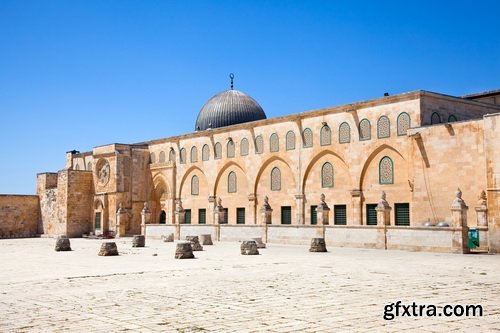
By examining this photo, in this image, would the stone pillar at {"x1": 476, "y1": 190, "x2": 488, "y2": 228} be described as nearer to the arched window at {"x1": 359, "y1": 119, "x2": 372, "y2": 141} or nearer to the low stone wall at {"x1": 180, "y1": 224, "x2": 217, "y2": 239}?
the arched window at {"x1": 359, "y1": 119, "x2": 372, "y2": 141}

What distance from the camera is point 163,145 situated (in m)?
40.8

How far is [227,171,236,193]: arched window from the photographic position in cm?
3544

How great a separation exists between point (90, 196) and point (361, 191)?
22.6 m

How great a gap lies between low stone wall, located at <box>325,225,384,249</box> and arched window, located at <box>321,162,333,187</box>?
18.6ft

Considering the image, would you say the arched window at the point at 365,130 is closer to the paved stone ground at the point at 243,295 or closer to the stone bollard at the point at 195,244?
the stone bollard at the point at 195,244

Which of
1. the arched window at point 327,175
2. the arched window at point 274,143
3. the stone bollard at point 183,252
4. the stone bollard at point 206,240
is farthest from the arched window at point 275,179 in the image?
the stone bollard at point 183,252

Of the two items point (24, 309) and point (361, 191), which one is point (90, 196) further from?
point (24, 309)

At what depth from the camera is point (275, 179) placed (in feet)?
107

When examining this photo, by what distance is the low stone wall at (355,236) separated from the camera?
21.9 metres

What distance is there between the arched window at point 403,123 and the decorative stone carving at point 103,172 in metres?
22.3

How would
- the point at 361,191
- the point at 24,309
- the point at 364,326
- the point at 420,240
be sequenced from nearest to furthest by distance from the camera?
the point at 364,326
the point at 24,309
the point at 420,240
the point at 361,191

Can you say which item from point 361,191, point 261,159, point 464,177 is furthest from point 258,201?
point 464,177

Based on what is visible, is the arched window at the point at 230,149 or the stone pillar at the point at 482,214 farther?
the arched window at the point at 230,149

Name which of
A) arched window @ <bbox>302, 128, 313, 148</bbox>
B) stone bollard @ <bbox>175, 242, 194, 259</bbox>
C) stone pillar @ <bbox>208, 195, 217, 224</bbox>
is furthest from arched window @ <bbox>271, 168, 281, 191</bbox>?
stone bollard @ <bbox>175, 242, 194, 259</bbox>
